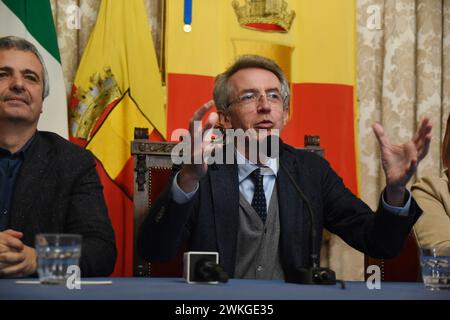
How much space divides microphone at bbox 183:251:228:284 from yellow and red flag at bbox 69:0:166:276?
3.94ft

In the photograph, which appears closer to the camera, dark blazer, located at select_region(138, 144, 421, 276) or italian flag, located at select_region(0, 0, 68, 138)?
dark blazer, located at select_region(138, 144, 421, 276)

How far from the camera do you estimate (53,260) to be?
120cm

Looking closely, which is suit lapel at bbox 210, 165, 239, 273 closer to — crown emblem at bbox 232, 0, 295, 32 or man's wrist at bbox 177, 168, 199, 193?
man's wrist at bbox 177, 168, 199, 193

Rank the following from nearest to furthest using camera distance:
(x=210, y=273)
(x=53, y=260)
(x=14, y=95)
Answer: (x=53, y=260)
(x=210, y=273)
(x=14, y=95)

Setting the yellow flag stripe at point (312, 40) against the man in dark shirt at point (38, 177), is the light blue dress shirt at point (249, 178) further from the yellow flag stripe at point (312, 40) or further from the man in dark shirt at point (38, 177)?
the yellow flag stripe at point (312, 40)

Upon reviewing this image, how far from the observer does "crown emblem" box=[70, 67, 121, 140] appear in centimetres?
251

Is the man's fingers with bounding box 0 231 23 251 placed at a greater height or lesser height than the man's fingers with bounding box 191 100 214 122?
lesser

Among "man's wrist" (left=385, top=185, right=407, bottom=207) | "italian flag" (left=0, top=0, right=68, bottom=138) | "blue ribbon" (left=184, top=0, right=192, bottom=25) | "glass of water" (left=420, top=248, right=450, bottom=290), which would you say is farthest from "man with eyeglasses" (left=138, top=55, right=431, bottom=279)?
"italian flag" (left=0, top=0, right=68, bottom=138)

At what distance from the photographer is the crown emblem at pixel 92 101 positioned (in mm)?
2514

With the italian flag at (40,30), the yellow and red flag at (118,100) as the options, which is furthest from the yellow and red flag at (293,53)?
the italian flag at (40,30)

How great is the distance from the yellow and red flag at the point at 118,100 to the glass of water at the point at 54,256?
1282mm

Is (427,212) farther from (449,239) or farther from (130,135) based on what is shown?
(130,135)
